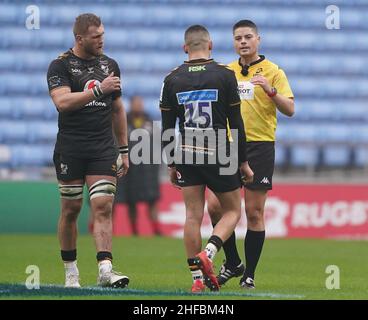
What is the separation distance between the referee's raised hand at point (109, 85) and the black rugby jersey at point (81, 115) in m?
0.13

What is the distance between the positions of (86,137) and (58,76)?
0.54 meters

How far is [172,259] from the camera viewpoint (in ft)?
41.7

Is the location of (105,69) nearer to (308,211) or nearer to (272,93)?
(272,93)

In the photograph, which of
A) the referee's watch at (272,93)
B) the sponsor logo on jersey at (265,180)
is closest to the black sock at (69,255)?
the sponsor logo on jersey at (265,180)

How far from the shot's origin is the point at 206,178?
28.5 ft

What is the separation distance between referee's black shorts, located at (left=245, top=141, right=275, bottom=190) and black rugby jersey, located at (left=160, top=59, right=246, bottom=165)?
596mm

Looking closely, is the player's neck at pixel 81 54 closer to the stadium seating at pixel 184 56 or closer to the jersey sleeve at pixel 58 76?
the jersey sleeve at pixel 58 76

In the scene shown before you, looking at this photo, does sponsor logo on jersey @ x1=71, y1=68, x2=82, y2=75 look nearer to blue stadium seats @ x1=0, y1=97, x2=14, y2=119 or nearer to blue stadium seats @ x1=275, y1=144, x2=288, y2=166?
blue stadium seats @ x1=275, y1=144, x2=288, y2=166

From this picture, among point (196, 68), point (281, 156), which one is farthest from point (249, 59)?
point (281, 156)
